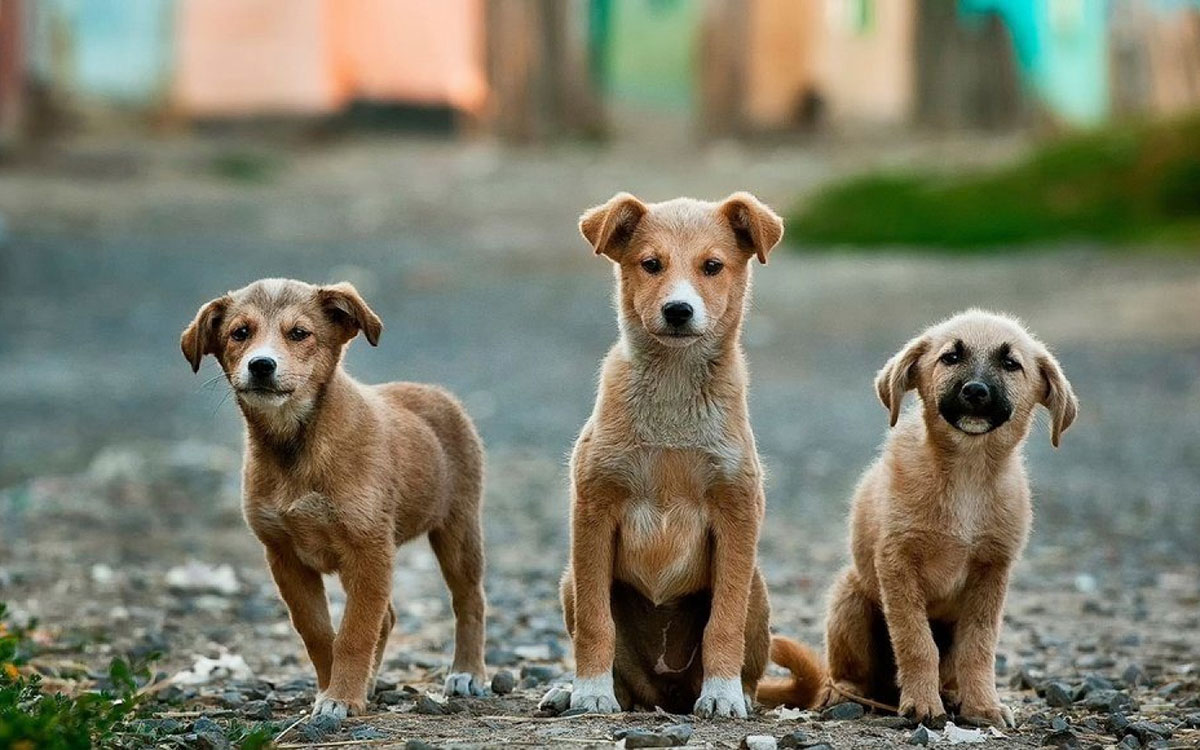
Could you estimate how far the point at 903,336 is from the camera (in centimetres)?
1742

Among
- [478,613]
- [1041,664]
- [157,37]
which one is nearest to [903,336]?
[1041,664]

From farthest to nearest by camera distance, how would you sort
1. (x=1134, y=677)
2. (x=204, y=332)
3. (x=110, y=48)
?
(x=110, y=48)
(x=1134, y=677)
(x=204, y=332)

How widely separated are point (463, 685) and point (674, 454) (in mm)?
1267

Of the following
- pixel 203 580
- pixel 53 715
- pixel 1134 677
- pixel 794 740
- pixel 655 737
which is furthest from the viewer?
pixel 203 580

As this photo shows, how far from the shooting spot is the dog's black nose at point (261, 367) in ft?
19.0

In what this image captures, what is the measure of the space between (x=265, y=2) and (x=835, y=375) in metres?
13.0

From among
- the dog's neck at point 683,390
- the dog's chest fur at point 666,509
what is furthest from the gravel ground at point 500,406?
the dog's neck at point 683,390

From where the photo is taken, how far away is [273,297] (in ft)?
19.8

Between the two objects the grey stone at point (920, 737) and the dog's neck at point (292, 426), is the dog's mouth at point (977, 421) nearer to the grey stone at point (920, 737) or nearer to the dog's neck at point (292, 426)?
the grey stone at point (920, 737)

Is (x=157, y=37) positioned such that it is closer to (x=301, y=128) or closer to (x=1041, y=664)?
(x=301, y=128)

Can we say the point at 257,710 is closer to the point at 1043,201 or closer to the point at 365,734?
the point at 365,734

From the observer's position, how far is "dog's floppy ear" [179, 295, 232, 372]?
6070 millimetres

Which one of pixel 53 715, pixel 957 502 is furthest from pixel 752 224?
pixel 53 715

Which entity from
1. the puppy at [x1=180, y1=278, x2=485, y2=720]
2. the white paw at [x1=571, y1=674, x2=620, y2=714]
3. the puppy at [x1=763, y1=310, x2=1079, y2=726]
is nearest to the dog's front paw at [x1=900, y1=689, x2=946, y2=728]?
the puppy at [x1=763, y1=310, x2=1079, y2=726]
